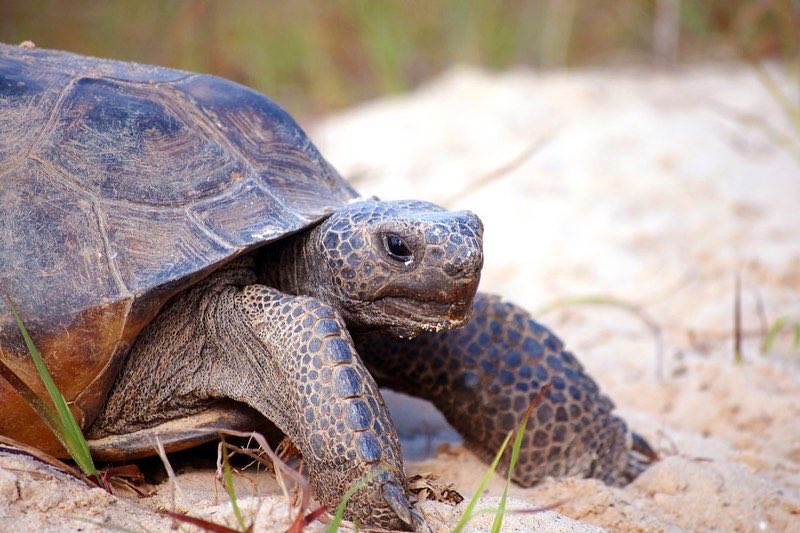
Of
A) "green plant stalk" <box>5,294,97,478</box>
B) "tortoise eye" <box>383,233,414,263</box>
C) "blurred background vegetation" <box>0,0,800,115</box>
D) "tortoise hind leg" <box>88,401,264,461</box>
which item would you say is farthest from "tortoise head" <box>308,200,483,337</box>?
"blurred background vegetation" <box>0,0,800,115</box>

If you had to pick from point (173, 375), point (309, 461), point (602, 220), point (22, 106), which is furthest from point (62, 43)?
point (309, 461)

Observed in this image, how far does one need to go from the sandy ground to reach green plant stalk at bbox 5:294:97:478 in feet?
0.25

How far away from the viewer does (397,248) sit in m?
2.11

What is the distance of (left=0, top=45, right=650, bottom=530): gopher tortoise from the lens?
202cm

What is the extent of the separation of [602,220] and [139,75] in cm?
356

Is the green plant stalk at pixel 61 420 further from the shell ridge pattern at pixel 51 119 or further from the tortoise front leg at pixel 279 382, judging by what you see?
the shell ridge pattern at pixel 51 119

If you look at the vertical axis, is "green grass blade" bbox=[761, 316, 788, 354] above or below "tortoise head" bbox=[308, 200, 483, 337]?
below

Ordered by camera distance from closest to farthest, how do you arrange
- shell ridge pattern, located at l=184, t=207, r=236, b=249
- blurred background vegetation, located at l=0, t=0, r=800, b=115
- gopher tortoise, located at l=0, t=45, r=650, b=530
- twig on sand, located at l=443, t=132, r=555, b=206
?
gopher tortoise, located at l=0, t=45, r=650, b=530
shell ridge pattern, located at l=184, t=207, r=236, b=249
twig on sand, located at l=443, t=132, r=555, b=206
blurred background vegetation, located at l=0, t=0, r=800, b=115

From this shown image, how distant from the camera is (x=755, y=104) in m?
7.04

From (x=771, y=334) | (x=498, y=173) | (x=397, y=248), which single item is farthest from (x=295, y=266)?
(x=771, y=334)

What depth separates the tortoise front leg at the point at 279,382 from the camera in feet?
6.37

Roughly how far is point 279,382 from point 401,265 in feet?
1.46

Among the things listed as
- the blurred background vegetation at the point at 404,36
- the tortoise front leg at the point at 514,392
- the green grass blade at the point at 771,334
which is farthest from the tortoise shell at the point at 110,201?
the blurred background vegetation at the point at 404,36

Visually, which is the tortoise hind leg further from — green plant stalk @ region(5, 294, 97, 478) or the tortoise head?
the tortoise head
